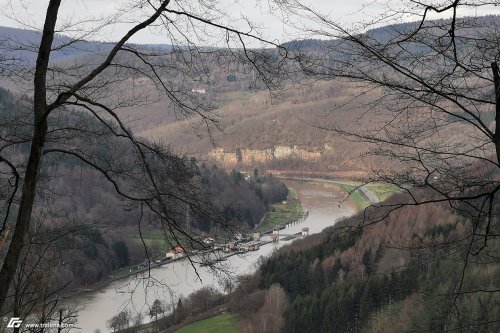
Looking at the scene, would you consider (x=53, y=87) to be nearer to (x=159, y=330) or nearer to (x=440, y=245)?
(x=440, y=245)

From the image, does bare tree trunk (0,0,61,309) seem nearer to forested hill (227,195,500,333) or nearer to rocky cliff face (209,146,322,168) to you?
forested hill (227,195,500,333)

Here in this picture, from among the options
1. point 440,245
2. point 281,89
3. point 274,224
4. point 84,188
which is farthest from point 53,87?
point 274,224

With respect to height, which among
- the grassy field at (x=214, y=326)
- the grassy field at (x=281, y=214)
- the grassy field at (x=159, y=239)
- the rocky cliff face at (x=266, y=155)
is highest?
the grassy field at (x=159, y=239)

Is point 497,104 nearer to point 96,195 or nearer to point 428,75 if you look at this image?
point 428,75

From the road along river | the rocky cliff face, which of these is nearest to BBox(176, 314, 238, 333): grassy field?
the road along river

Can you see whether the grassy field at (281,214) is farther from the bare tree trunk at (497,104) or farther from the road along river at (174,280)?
the bare tree trunk at (497,104)

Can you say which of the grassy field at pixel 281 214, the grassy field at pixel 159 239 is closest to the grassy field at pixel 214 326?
the grassy field at pixel 159 239

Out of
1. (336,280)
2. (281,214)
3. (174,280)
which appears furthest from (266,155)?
(174,280)
